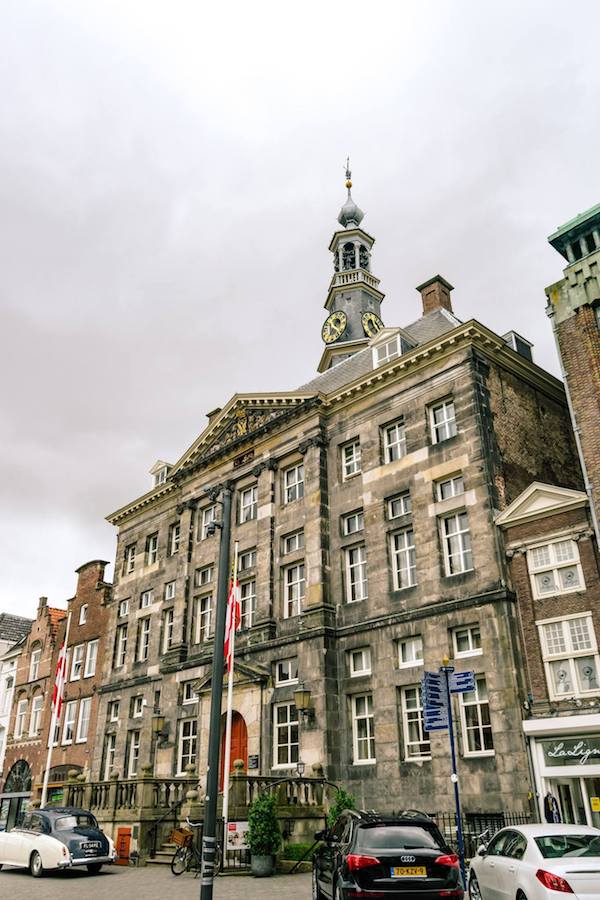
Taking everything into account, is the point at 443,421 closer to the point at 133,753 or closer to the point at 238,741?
the point at 238,741

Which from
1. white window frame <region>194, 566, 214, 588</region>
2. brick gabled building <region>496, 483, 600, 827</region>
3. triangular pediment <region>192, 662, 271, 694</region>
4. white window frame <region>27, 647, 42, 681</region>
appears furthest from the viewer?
white window frame <region>27, 647, 42, 681</region>

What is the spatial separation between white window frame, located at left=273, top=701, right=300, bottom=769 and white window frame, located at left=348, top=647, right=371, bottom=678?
2891mm

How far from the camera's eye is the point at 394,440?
96.4 ft

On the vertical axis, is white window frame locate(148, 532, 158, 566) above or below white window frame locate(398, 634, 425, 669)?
above

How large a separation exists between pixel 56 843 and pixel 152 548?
22616 millimetres

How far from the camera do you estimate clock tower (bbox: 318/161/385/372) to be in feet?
163

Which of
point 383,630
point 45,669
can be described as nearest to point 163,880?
point 383,630

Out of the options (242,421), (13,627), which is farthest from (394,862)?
(13,627)

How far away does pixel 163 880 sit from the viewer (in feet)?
63.2

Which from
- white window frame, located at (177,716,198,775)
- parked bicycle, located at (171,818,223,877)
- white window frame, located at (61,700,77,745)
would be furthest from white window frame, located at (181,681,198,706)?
parked bicycle, located at (171,818,223,877)

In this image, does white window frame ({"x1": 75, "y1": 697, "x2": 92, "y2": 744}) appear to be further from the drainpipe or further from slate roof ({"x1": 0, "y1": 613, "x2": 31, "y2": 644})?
the drainpipe

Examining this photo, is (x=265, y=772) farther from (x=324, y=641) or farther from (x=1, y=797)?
(x=1, y=797)

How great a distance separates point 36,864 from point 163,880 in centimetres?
371

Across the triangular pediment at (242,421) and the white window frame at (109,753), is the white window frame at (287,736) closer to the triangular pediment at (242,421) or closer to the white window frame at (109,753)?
the triangular pediment at (242,421)
